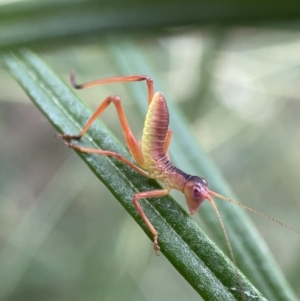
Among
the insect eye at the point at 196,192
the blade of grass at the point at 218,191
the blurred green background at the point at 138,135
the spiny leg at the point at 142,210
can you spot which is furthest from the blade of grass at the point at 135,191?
the blurred green background at the point at 138,135

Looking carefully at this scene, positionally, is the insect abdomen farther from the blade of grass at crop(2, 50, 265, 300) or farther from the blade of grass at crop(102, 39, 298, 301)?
the blade of grass at crop(2, 50, 265, 300)

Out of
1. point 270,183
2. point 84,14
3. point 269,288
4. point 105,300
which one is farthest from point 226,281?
point 270,183

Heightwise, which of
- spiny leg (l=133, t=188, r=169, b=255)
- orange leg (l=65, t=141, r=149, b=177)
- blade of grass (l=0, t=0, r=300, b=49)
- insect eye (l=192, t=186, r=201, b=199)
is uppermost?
blade of grass (l=0, t=0, r=300, b=49)

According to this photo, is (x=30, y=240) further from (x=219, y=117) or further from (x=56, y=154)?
(x=219, y=117)

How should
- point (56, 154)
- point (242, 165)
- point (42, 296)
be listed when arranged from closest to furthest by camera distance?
point (42, 296)
point (242, 165)
point (56, 154)

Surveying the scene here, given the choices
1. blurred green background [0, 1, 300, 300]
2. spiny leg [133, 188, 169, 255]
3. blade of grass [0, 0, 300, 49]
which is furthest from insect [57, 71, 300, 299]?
blurred green background [0, 1, 300, 300]

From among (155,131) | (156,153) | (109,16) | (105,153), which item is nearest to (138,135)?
(156,153)
